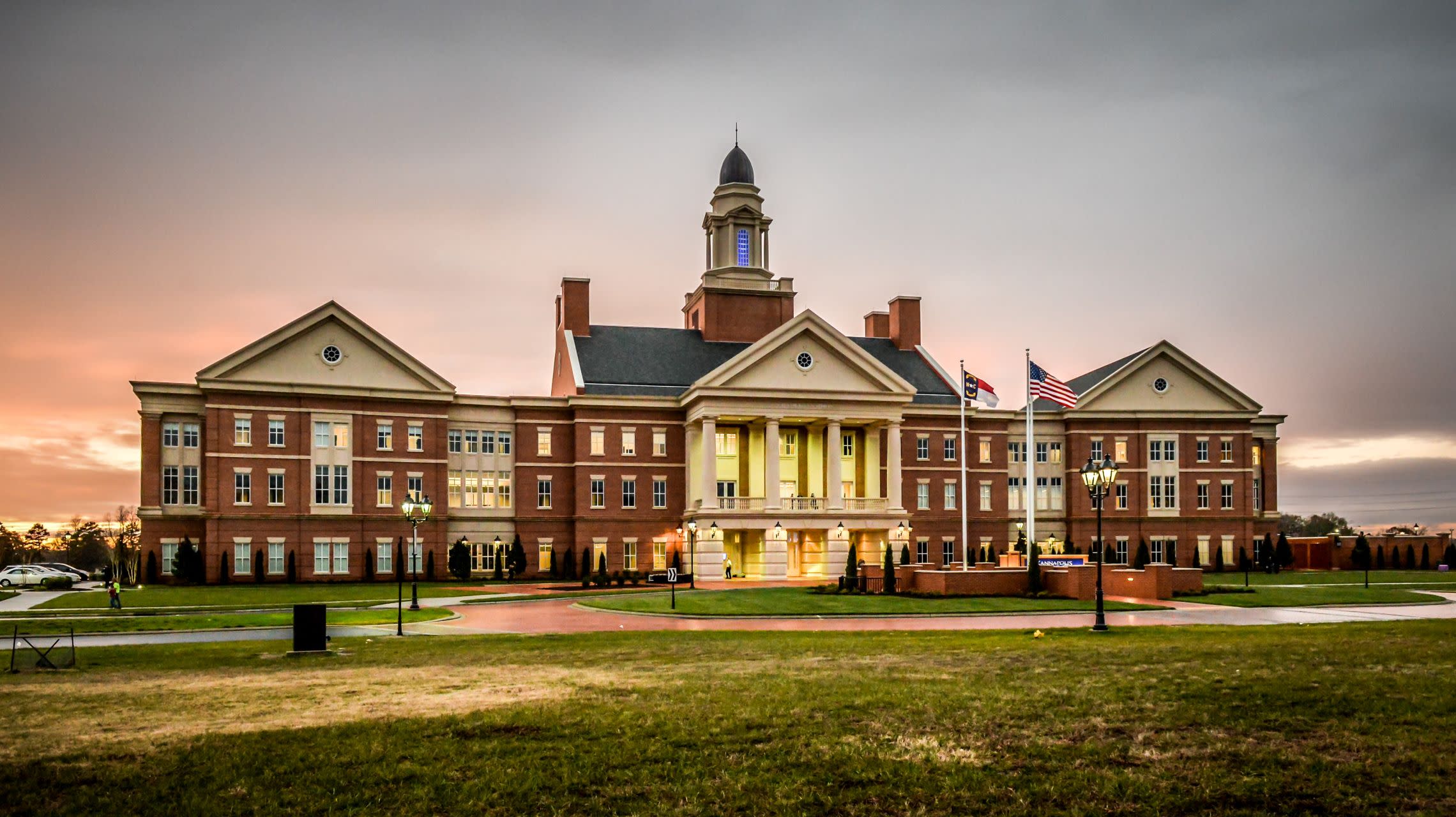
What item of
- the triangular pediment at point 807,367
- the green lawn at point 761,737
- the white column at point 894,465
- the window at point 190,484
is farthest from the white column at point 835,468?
the green lawn at point 761,737

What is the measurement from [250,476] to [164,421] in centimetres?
542

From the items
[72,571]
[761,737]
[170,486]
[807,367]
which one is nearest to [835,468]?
[807,367]

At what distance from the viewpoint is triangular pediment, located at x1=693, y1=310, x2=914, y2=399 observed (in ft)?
209

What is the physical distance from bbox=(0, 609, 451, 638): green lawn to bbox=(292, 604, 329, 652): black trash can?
10.4 m

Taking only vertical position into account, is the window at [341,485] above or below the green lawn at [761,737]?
above

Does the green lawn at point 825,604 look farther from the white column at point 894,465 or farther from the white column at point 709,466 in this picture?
the white column at point 894,465

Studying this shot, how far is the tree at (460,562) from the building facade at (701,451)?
1.40 meters

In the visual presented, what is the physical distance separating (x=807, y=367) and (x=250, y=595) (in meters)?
31.8

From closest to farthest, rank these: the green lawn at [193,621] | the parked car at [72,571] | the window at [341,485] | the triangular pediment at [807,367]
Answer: the green lawn at [193,621]
the window at [341,485]
the triangular pediment at [807,367]
the parked car at [72,571]

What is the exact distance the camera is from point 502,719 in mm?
13383

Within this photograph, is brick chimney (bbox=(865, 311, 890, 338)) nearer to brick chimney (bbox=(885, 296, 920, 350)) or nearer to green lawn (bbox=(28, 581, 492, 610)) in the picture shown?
brick chimney (bbox=(885, 296, 920, 350))

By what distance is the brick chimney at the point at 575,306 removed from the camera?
7056 centimetres

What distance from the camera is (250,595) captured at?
4859cm

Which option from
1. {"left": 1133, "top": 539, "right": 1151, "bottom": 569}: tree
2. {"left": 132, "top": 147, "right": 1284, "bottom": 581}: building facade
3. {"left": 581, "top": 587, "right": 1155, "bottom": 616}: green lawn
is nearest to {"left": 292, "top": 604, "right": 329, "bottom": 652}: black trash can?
{"left": 581, "top": 587, "right": 1155, "bottom": 616}: green lawn
